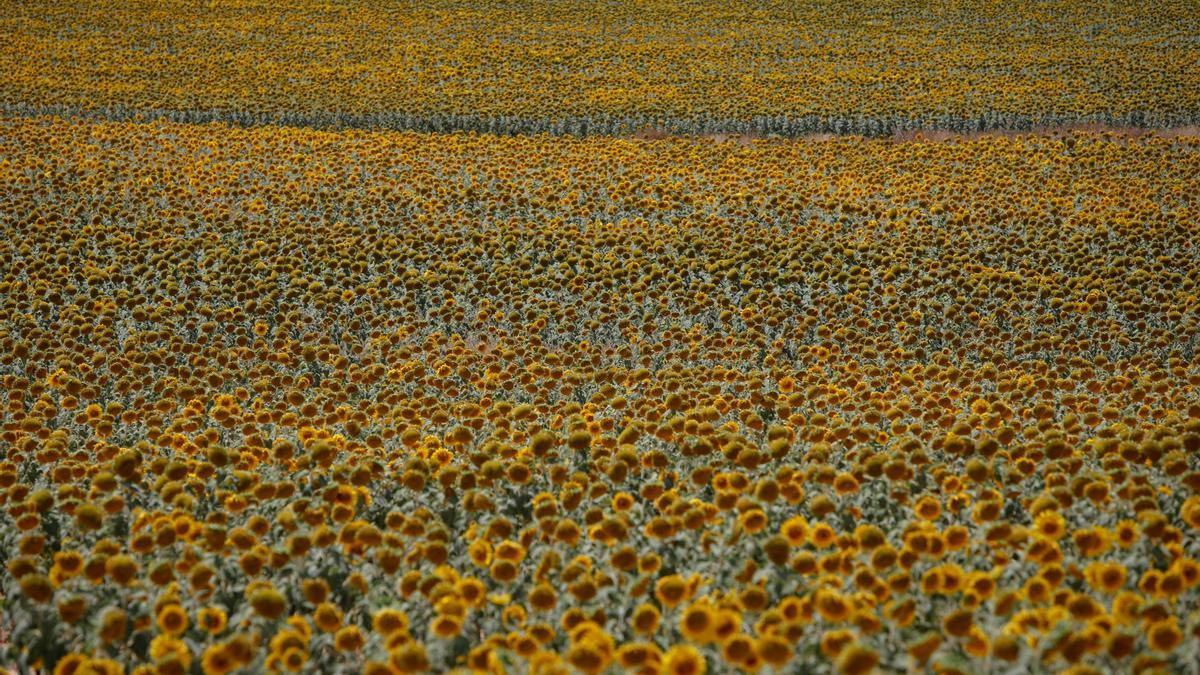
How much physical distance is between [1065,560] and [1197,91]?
111 feet

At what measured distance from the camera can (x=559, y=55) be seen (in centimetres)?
4409

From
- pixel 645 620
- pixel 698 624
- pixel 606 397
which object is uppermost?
pixel 698 624

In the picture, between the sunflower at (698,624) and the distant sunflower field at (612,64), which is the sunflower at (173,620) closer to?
the sunflower at (698,624)

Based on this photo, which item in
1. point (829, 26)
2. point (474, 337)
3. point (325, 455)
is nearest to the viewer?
point (325, 455)

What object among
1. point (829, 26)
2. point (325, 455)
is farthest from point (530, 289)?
point (829, 26)

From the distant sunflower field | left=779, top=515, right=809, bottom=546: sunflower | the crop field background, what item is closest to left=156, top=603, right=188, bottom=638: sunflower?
the crop field background

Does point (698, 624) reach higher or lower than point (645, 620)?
higher

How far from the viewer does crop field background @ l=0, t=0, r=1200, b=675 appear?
495 centimetres

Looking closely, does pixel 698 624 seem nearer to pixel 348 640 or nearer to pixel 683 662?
pixel 683 662

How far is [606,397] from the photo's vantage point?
29.0 ft

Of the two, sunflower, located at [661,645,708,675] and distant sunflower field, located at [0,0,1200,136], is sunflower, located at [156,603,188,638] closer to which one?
sunflower, located at [661,645,708,675]

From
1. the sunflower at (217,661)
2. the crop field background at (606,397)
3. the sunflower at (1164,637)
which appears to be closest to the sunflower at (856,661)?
the crop field background at (606,397)

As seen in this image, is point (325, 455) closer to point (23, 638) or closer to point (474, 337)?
point (23, 638)

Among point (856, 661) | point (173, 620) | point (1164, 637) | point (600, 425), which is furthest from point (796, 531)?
point (173, 620)
